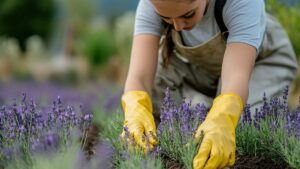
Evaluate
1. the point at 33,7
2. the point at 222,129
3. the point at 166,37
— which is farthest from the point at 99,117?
the point at 33,7

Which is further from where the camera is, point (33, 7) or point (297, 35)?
point (33, 7)

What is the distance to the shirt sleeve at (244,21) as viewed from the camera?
2.68 m

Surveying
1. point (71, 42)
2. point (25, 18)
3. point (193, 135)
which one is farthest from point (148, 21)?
point (25, 18)

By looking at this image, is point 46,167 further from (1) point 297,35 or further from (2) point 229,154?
(1) point 297,35

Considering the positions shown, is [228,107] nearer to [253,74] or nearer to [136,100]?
[136,100]

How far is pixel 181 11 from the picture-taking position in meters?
2.43

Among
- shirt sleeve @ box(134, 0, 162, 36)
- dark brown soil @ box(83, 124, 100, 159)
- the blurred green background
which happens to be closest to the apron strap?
shirt sleeve @ box(134, 0, 162, 36)

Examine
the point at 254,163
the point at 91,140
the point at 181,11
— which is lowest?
the point at 91,140

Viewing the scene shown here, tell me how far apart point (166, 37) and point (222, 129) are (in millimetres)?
973

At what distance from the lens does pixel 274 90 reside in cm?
346

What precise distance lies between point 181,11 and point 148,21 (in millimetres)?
560

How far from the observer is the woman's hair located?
10.1 feet

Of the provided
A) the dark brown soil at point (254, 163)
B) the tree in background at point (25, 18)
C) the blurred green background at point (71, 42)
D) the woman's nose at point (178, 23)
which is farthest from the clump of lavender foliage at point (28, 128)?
the tree in background at point (25, 18)

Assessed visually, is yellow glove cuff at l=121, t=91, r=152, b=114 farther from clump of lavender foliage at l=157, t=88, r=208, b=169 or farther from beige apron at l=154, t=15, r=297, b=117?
beige apron at l=154, t=15, r=297, b=117
